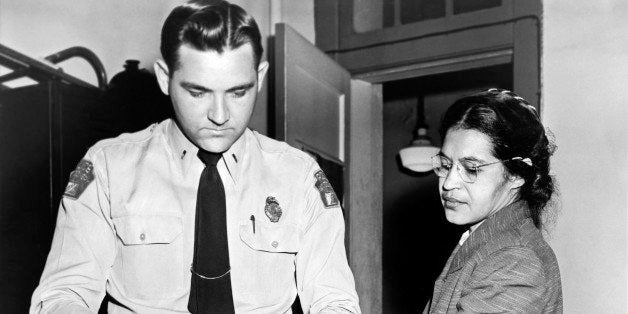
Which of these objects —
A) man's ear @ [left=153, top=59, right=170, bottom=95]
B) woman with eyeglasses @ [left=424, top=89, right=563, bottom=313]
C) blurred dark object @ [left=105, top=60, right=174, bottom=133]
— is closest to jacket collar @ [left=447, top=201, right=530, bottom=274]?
woman with eyeglasses @ [left=424, top=89, right=563, bottom=313]

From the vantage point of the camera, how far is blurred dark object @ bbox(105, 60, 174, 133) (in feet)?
8.08

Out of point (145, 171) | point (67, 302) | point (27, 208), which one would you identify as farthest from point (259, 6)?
point (67, 302)

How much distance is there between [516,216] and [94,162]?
113 centimetres

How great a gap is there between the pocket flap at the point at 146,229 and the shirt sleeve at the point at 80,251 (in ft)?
0.10

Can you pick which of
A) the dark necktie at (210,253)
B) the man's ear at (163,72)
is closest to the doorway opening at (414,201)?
the dark necktie at (210,253)

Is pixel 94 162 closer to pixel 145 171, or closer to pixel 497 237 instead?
pixel 145 171

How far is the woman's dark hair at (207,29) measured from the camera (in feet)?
4.95

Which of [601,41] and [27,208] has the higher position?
[601,41]

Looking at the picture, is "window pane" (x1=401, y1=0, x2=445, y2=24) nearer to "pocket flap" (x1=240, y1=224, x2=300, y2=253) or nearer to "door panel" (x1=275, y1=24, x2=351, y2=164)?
"door panel" (x1=275, y1=24, x2=351, y2=164)

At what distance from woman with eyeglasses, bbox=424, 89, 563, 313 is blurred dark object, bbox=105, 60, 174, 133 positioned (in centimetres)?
124

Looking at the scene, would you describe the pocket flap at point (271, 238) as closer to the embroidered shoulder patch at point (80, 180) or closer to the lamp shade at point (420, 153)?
the embroidered shoulder patch at point (80, 180)

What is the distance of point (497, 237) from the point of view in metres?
1.71

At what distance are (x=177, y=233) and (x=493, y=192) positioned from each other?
865mm

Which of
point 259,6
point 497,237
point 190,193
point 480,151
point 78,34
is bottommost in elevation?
point 497,237
